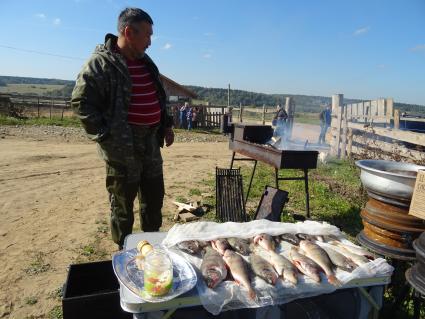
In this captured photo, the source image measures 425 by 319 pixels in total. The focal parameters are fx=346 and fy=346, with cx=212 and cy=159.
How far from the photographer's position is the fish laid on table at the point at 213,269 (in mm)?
2070

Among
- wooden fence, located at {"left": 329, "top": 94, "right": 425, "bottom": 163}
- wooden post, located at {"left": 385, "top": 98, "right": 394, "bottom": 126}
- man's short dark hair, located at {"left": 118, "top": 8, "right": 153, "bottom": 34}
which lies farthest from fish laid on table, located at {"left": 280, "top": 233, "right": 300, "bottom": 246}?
wooden post, located at {"left": 385, "top": 98, "right": 394, "bottom": 126}

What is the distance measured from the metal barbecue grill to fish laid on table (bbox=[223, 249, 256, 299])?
2614 millimetres

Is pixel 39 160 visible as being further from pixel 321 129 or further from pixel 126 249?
pixel 321 129

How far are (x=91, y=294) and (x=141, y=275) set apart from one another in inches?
20.7

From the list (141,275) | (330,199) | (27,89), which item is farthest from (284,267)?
(27,89)

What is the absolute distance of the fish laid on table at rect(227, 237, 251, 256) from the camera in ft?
8.22

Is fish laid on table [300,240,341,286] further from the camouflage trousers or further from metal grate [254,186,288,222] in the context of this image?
metal grate [254,186,288,222]

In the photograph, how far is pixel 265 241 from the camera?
2609 mm

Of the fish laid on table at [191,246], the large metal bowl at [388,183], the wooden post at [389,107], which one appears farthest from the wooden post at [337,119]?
the fish laid on table at [191,246]

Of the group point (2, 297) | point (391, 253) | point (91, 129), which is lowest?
point (2, 297)

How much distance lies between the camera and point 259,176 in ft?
28.8

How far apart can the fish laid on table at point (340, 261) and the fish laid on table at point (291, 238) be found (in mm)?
234

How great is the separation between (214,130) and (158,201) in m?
19.5

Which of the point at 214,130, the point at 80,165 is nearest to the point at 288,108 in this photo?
the point at 214,130
